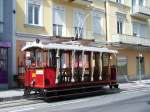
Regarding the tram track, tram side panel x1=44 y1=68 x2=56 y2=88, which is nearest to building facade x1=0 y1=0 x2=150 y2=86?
the tram track

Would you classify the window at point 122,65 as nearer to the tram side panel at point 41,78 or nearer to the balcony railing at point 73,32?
the balcony railing at point 73,32

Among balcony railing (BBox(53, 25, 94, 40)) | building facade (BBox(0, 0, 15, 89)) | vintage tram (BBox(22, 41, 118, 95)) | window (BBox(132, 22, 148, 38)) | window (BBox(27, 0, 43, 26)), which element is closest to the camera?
vintage tram (BBox(22, 41, 118, 95))

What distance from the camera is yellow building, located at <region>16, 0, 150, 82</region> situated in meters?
26.7

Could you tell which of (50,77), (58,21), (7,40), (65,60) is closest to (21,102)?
(50,77)

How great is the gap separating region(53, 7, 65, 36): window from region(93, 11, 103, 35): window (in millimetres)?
4660

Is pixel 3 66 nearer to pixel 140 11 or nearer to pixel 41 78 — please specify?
pixel 41 78

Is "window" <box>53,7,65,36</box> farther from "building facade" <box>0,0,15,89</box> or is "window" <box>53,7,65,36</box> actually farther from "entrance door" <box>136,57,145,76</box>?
"entrance door" <box>136,57,145,76</box>

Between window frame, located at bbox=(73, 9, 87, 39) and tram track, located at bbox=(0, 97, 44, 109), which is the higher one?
window frame, located at bbox=(73, 9, 87, 39)

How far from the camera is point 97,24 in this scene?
112 feet

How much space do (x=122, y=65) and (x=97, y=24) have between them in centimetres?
560

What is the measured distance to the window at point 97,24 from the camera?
33594 mm

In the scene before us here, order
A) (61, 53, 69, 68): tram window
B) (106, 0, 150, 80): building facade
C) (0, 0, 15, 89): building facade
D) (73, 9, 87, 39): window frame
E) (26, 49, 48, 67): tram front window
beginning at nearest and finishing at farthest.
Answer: (26, 49, 48, 67): tram front window → (61, 53, 69, 68): tram window → (0, 0, 15, 89): building facade → (73, 9, 87, 39): window frame → (106, 0, 150, 80): building facade

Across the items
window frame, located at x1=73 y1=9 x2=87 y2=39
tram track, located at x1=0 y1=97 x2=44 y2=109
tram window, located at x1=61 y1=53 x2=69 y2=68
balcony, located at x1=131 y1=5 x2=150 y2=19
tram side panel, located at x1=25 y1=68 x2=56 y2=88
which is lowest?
tram track, located at x1=0 y1=97 x2=44 y2=109

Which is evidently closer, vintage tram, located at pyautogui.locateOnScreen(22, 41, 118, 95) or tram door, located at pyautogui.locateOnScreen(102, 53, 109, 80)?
vintage tram, located at pyautogui.locateOnScreen(22, 41, 118, 95)
